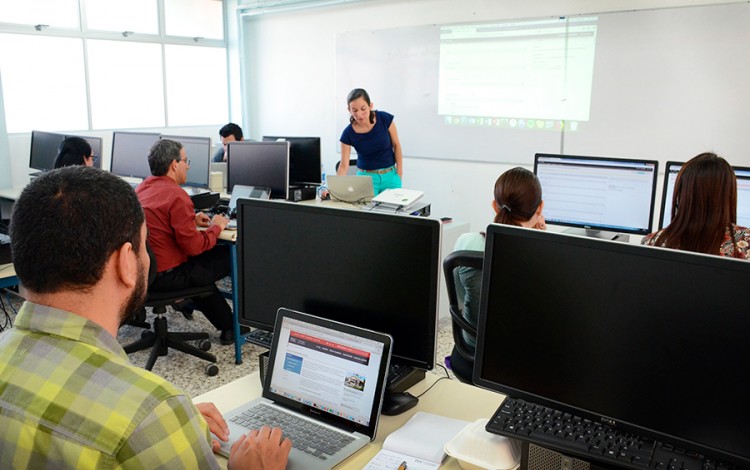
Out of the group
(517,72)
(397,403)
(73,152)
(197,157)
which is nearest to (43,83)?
(73,152)

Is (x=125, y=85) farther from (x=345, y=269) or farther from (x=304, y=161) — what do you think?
(x=345, y=269)

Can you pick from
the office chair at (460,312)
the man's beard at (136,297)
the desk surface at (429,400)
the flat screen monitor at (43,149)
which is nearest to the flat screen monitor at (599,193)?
the office chair at (460,312)

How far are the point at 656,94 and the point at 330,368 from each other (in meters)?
3.88

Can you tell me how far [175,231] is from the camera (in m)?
3.11

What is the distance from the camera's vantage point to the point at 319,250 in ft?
4.80

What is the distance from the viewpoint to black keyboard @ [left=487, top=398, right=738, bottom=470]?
992 millimetres

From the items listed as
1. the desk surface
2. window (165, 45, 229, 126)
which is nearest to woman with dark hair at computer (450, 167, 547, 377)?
the desk surface

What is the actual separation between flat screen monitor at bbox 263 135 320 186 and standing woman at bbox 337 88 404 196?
35cm

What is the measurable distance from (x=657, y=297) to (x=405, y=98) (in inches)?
191

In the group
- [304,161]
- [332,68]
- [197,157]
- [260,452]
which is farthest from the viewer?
[332,68]

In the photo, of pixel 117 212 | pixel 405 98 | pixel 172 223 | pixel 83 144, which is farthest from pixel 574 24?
pixel 117 212

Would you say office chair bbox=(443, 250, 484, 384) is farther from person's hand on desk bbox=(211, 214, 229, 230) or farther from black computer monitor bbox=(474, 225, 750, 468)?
person's hand on desk bbox=(211, 214, 229, 230)

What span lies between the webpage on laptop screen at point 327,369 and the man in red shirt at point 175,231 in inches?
75.4

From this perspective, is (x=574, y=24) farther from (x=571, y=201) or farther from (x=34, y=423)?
(x=34, y=423)
